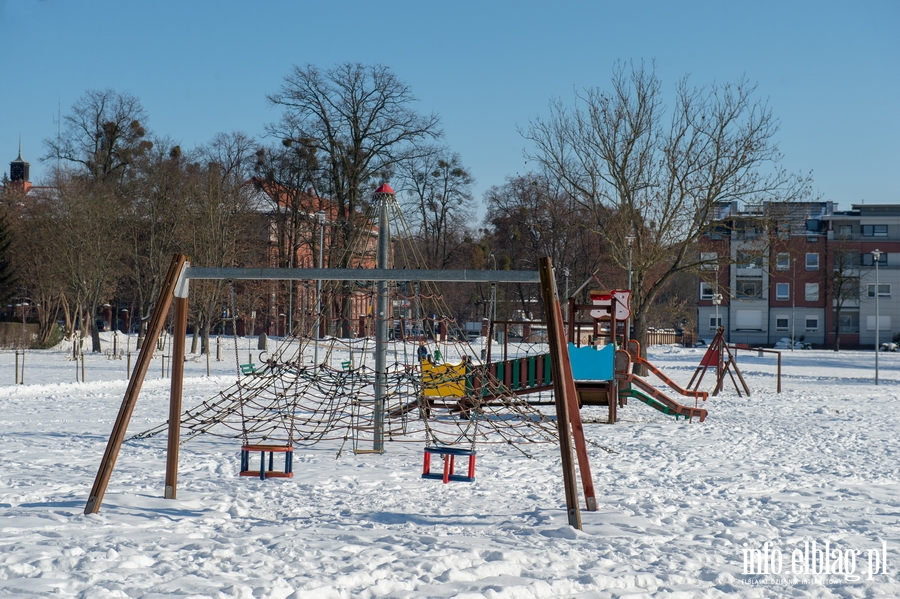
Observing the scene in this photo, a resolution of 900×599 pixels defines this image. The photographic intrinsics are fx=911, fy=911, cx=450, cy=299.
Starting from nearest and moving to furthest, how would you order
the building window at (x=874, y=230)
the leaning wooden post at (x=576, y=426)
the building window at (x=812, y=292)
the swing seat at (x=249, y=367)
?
the leaning wooden post at (x=576, y=426), the swing seat at (x=249, y=367), the building window at (x=812, y=292), the building window at (x=874, y=230)

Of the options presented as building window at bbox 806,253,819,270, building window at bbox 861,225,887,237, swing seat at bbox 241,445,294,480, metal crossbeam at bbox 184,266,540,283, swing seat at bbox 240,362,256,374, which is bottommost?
swing seat at bbox 241,445,294,480

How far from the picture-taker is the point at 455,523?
7.36 metres

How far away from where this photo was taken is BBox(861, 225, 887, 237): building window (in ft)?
244

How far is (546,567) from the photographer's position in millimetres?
5922

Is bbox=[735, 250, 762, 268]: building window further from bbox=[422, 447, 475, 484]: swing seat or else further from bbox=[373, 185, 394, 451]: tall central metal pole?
bbox=[422, 447, 475, 484]: swing seat

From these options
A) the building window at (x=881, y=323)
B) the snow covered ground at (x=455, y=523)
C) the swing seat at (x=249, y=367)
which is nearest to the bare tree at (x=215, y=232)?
the swing seat at (x=249, y=367)

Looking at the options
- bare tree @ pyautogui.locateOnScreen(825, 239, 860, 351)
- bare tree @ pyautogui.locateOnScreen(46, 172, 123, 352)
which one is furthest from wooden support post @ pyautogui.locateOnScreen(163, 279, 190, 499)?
bare tree @ pyautogui.locateOnScreen(825, 239, 860, 351)

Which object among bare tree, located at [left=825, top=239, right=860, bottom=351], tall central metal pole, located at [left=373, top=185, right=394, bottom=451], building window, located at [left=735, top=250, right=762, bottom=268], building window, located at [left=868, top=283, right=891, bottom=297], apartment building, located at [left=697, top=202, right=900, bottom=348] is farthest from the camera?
building window, located at [left=868, top=283, right=891, bottom=297]

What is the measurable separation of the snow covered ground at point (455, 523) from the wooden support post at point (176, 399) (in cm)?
21

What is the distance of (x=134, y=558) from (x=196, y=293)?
30.5 metres

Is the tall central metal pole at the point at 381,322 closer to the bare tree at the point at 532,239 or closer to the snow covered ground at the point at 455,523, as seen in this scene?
the snow covered ground at the point at 455,523

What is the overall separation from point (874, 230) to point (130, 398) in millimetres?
76878

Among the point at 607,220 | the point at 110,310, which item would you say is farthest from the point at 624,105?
the point at 110,310

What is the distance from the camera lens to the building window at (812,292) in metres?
73.1
